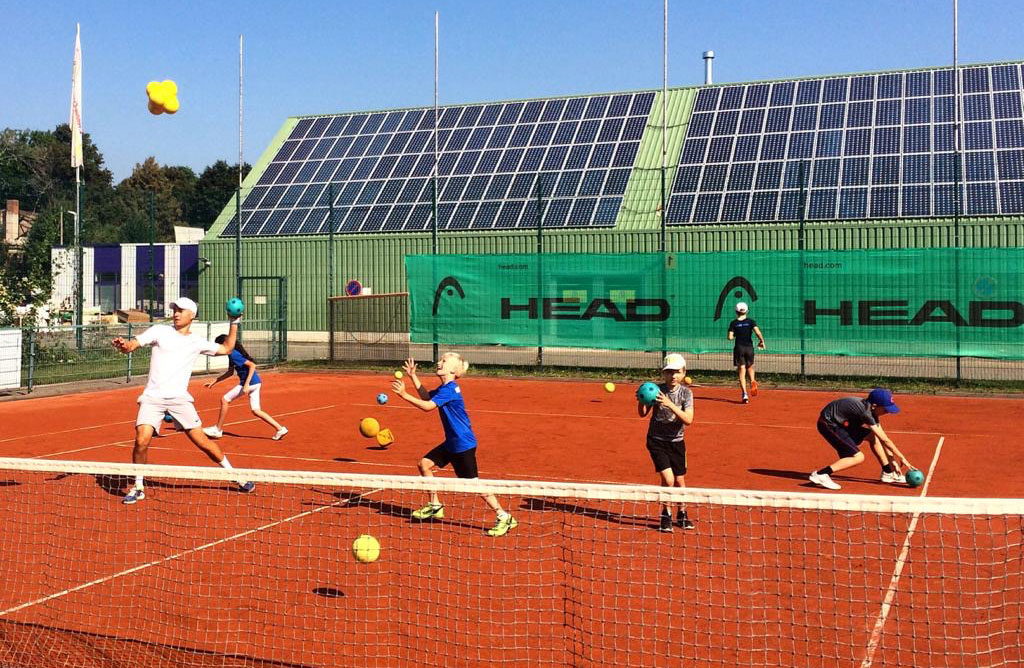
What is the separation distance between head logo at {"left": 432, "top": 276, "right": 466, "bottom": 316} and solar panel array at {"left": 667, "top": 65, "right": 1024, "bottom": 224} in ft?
27.1

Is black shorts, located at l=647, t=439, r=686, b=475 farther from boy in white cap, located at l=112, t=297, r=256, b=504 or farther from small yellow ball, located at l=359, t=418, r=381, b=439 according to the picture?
small yellow ball, located at l=359, t=418, r=381, b=439

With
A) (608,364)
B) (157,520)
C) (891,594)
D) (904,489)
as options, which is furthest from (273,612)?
(608,364)

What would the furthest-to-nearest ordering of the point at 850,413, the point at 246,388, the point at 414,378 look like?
1. the point at 246,388
2. the point at 850,413
3. the point at 414,378

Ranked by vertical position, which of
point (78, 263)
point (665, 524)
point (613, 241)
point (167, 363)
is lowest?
point (665, 524)

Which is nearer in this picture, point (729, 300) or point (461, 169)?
point (729, 300)

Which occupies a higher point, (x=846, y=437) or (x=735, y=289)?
(x=735, y=289)

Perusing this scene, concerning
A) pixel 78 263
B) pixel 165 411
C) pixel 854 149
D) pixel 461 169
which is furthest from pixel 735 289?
pixel 78 263

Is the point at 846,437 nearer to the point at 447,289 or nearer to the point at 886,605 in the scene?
the point at 886,605

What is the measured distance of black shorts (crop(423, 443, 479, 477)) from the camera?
841 centimetres

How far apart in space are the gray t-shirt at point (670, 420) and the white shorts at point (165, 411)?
4376 mm

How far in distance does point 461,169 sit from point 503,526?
86.6ft

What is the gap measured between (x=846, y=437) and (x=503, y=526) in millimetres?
4169

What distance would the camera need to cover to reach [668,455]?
8.65 metres

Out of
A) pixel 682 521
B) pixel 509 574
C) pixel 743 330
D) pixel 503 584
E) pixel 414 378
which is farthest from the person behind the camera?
pixel 743 330
